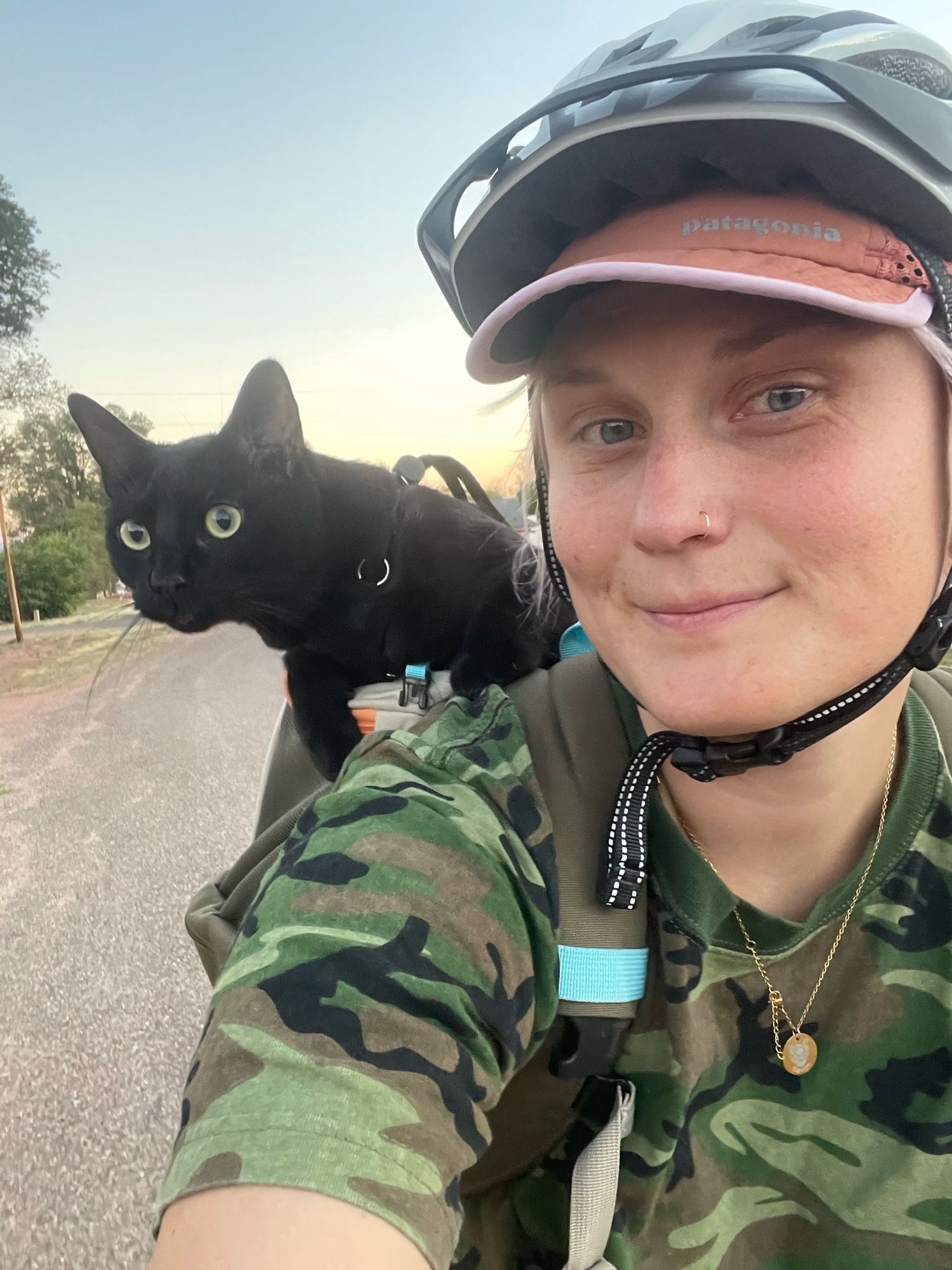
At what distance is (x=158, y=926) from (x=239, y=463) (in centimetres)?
115

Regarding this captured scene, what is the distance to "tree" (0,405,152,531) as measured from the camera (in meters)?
1.15

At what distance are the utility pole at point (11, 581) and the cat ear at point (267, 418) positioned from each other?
1.51ft

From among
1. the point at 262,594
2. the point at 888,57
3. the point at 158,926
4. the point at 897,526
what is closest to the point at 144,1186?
the point at 158,926

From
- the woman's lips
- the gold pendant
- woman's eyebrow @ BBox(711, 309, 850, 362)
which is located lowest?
the gold pendant

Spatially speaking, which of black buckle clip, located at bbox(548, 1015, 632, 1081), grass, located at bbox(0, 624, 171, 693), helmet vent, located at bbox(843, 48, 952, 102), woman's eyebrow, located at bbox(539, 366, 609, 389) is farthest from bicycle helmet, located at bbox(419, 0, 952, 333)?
grass, located at bbox(0, 624, 171, 693)

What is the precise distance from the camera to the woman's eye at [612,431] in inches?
25.8

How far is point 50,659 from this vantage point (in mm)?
1826

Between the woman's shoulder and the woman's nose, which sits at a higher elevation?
the woman's nose

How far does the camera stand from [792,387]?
0.57 metres

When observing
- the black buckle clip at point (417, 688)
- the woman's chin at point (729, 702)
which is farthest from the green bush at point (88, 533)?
the woman's chin at point (729, 702)

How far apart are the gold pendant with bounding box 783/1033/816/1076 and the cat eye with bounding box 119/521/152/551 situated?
1.04 meters

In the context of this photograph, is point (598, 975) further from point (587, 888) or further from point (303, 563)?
point (303, 563)

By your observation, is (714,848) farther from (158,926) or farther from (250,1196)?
(158,926)

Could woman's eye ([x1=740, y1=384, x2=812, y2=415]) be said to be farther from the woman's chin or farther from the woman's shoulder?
the woman's shoulder
